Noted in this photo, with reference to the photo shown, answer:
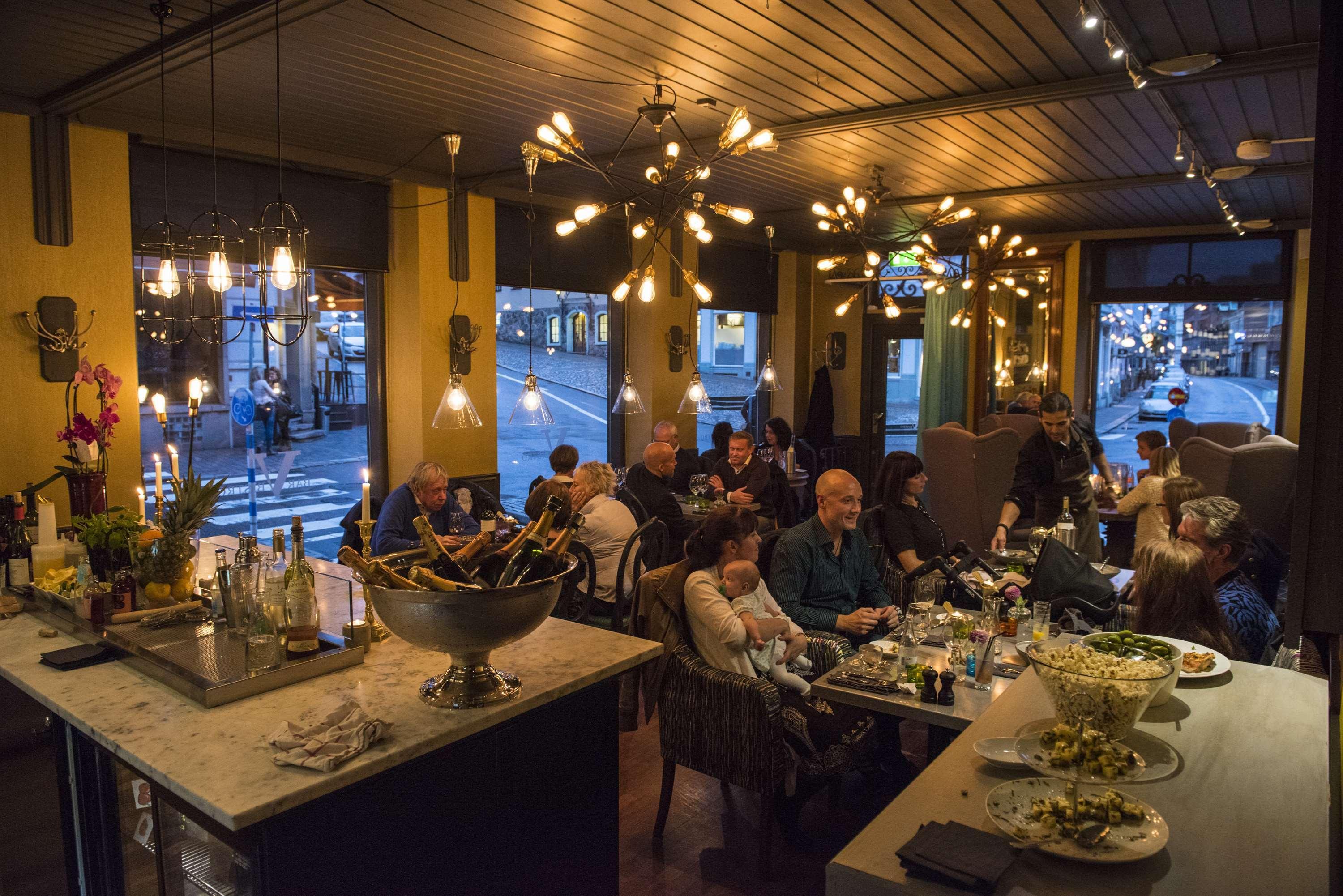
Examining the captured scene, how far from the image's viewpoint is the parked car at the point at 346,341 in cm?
614

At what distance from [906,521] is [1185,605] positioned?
181 cm

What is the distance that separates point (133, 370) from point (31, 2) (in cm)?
208

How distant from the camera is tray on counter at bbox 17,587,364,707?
6.97 ft

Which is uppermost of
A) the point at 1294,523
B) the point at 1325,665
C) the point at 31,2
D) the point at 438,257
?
the point at 31,2

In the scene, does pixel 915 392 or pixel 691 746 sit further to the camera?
pixel 915 392

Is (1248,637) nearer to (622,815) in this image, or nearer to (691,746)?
(691,746)

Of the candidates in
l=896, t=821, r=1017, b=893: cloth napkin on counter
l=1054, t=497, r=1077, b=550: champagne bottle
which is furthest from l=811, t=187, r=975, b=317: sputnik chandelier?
l=896, t=821, r=1017, b=893: cloth napkin on counter

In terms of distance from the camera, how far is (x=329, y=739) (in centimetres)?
183

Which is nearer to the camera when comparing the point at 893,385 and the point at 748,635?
the point at 748,635

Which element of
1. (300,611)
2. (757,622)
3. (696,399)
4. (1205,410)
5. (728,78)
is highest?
(728,78)

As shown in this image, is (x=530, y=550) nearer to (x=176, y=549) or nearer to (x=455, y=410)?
(x=176, y=549)

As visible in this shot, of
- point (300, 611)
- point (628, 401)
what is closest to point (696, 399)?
point (628, 401)

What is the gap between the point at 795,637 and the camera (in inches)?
133

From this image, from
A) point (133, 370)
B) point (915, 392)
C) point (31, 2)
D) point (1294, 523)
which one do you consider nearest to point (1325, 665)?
point (1294, 523)
